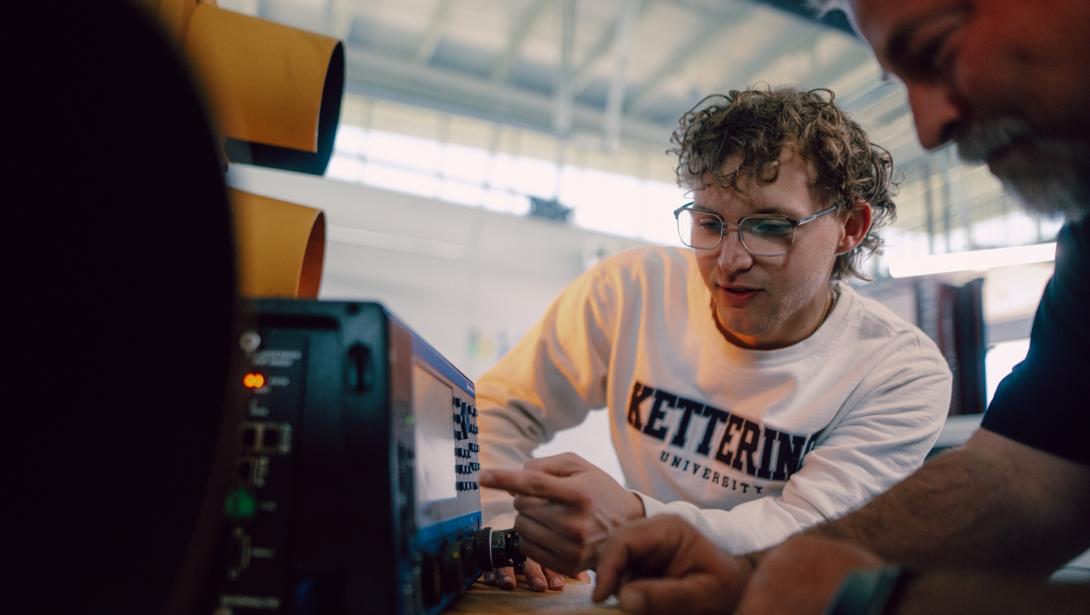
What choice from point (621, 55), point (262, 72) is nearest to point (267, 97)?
point (262, 72)

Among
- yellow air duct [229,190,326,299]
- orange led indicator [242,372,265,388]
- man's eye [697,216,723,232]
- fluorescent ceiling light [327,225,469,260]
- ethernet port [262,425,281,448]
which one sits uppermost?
fluorescent ceiling light [327,225,469,260]

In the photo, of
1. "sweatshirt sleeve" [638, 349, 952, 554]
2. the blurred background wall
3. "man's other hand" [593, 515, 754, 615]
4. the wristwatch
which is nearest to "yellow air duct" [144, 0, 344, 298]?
"man's other hand" [593, 515, 754, 615]

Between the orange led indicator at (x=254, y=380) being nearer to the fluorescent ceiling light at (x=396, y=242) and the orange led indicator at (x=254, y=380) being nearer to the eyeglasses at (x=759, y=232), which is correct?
the eyeglasses at (x=759, y=232)

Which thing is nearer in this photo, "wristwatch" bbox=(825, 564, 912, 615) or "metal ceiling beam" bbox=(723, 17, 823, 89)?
"wristwatch" bbox=(825, 564, 912, 615)

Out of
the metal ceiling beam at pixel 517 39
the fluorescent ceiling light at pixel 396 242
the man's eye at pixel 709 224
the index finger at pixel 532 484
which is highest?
the metal ceiling beam at pixel 517 39

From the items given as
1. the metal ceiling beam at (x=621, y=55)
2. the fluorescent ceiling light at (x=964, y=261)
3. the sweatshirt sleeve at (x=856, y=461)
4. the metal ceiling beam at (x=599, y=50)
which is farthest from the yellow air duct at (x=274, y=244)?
the metal ceiling beam at (x=599, y=50)

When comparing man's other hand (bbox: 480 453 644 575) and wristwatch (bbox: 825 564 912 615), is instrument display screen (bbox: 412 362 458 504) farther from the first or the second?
wristwatch (bbox: 825 564 912 615)

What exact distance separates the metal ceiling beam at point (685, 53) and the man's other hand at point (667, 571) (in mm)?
4373

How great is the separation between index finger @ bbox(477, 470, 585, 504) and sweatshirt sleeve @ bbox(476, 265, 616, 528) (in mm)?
633

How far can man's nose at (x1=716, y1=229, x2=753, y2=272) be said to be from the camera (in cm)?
132

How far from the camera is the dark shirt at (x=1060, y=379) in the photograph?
839 mm

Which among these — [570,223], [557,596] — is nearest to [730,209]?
[557,596]

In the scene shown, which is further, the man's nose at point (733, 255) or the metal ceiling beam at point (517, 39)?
the metal ceiling beam at point (517, 39)

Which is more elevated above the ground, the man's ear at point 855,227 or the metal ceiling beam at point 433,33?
the metal ceiling beam at point 433,33
